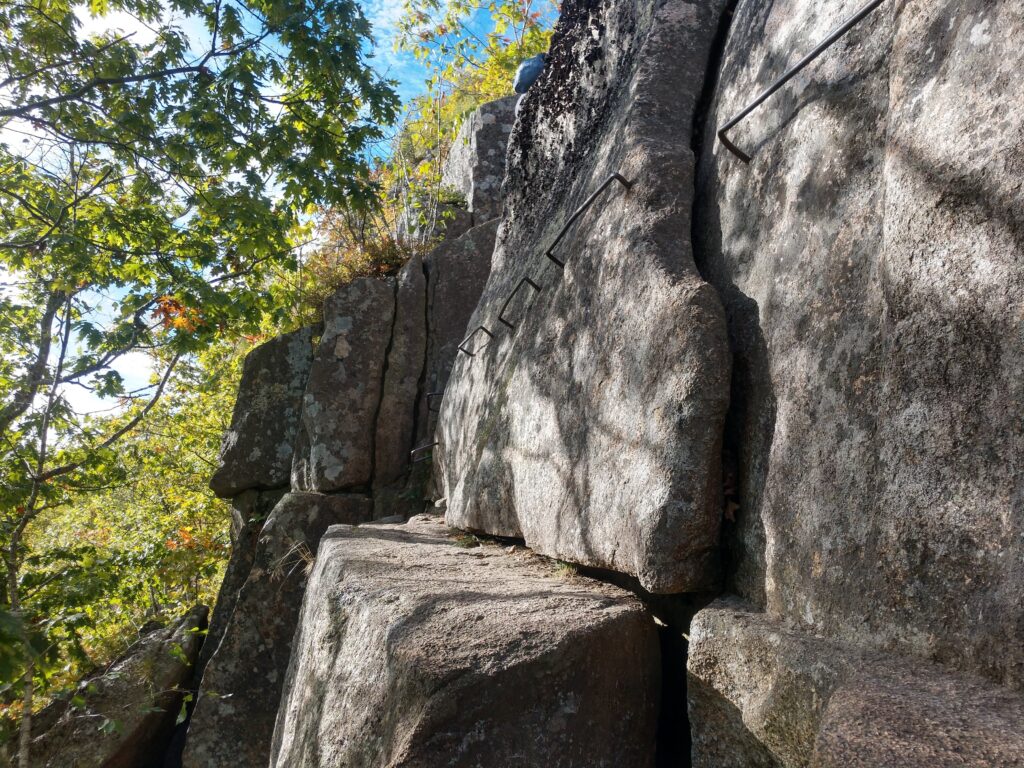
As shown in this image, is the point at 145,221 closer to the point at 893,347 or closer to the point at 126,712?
the point at 126,712

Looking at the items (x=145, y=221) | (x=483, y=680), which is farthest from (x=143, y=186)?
A: (x=483, y=680)

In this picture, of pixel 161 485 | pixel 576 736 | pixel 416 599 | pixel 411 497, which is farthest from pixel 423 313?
pixel 161 485

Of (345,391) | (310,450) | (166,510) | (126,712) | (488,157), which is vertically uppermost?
(488,157)

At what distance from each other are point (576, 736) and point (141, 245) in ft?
23.5

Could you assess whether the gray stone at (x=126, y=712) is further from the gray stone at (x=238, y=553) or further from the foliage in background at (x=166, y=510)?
the foliage in background at (x=166, y=510)

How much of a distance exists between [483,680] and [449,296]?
20.2 feet

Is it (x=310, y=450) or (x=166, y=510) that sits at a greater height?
(x=310, y=450)

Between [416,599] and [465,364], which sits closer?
[416,599]

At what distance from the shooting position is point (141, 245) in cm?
735

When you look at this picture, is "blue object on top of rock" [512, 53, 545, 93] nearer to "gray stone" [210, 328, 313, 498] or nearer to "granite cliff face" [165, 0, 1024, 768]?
"granite cliff face" [165, 0, 1024, 768]

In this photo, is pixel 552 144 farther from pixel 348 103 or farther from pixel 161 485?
pixel 161 485

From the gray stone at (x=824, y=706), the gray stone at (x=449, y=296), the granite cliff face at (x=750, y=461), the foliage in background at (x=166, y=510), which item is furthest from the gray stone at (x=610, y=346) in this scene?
the foliage in background at (x=166, y=510)

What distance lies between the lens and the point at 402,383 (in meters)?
7.33

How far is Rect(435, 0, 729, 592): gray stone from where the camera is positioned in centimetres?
211
